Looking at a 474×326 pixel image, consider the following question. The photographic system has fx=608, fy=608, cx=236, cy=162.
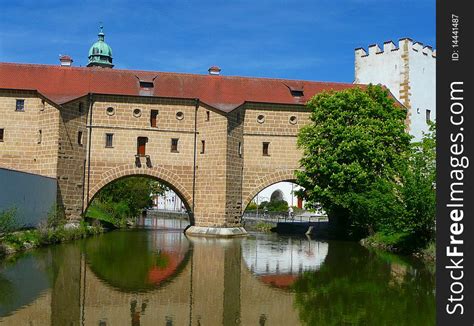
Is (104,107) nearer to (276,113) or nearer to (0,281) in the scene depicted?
(276,113)

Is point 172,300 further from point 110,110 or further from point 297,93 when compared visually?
point 297,93

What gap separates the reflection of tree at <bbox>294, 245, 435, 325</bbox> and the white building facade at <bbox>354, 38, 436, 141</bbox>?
21814 millimetres

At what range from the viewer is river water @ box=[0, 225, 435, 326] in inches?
516

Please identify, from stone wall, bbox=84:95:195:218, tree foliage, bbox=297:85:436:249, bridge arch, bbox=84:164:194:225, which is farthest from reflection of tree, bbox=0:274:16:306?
stone wall, bbox=84:95:195:218

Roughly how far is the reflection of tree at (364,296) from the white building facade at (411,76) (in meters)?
21.8

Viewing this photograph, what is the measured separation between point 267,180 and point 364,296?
2243 cm

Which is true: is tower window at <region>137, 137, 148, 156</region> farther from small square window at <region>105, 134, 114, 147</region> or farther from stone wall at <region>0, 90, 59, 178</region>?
stone wall at <region>0, 90, 59, 178</region>

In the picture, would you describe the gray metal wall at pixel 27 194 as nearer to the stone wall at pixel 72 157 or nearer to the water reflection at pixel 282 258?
the stone wall at pixel 72 157

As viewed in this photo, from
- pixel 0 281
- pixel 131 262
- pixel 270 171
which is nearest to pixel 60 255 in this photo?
pixel 131 262

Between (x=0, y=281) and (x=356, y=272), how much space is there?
37.1 feet

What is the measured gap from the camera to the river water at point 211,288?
1309 cm

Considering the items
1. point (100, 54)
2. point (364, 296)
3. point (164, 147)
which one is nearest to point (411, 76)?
point (164, 147)

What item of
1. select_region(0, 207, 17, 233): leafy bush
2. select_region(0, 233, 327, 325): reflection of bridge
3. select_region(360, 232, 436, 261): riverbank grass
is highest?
select_region(0, 207, 17, 233): leafy bush

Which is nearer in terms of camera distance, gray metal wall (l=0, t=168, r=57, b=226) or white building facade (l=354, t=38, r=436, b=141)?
gray metal wall (l=0, t=168, r=57, b=226)
